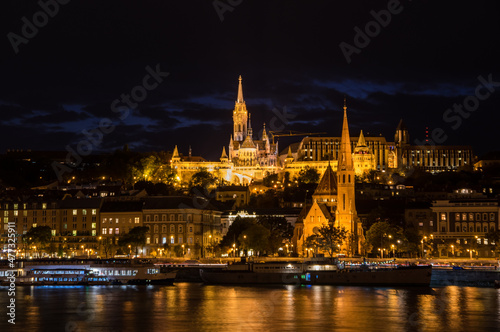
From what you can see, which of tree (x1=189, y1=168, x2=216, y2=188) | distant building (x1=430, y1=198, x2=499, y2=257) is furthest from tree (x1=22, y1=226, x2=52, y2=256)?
tree (x1=189, y1=168, x2=216, y2=188)

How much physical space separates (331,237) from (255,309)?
148 ft

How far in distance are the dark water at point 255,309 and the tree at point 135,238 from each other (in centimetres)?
2464

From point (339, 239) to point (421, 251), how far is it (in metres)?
10.4

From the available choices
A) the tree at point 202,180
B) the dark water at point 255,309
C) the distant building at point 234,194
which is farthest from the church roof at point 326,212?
the tree at point 202,180

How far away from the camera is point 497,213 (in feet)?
366

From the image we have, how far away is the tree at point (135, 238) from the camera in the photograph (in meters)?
105

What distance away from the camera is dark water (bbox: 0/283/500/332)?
54688mm

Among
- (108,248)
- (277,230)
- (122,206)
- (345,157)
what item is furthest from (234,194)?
(108,248)

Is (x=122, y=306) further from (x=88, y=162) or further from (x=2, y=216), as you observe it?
(x=88, y=162)

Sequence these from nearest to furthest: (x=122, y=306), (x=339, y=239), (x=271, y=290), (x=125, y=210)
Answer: (x=122, y=306), (x=271, y=290), (x=339, y=239), (x=125, y=210)

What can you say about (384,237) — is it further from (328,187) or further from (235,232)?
(328,187)

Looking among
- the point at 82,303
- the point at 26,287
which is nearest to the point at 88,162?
the point at 26,287

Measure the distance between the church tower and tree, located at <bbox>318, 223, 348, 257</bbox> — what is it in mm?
2255

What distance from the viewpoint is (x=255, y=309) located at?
62312mm
